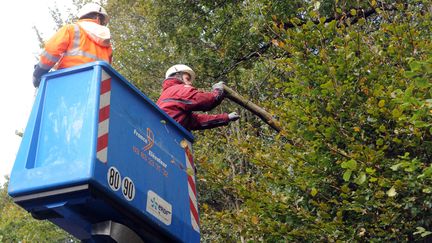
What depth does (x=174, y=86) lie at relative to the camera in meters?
5.50

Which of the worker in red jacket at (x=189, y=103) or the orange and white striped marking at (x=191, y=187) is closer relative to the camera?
the orange and white striped marking at (x=191, y=187)

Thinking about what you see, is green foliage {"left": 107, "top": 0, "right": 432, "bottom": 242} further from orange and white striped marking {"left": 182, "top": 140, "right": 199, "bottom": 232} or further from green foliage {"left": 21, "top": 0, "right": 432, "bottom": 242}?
orange and white striped marking {"left": 182, "top": 140, "right": 199, "bottom": 232}

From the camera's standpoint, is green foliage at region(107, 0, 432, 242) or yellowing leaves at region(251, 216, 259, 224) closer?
green foliage at region(107, 0, 432, 242)

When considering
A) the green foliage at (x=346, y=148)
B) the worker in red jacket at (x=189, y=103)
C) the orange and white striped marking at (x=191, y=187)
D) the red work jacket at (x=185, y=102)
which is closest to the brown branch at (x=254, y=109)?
the green foliage at (x=346, y=148)

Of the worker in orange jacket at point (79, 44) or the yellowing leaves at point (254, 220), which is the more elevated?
the worker in orange jacket at point (79, 44)

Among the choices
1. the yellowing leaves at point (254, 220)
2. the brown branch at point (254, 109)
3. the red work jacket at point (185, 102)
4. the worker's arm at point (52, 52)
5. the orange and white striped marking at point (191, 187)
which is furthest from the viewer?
the brown branch at point (254, 109)

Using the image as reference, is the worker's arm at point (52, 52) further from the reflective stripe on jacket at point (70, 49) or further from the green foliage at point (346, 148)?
the green foliage at point (346, 148)

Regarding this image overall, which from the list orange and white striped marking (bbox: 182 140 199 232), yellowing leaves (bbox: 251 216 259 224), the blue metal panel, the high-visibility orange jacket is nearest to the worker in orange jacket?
the high-visibility orange jacket

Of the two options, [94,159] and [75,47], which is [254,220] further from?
[94,159]

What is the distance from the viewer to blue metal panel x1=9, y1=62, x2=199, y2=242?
3562 millimetres

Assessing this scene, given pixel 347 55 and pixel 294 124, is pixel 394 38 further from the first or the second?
pixel 294 124

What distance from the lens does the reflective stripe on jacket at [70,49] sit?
452 centimetres

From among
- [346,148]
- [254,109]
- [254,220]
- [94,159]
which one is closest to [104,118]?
[94,159]

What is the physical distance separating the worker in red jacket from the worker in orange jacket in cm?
62
